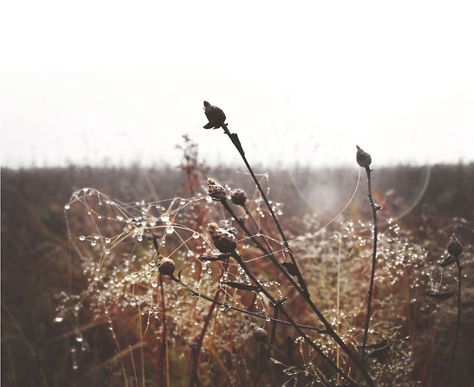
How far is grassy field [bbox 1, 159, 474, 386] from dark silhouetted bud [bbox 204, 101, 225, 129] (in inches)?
6.5

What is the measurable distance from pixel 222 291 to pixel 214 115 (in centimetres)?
54

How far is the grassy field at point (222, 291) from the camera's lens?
120cm

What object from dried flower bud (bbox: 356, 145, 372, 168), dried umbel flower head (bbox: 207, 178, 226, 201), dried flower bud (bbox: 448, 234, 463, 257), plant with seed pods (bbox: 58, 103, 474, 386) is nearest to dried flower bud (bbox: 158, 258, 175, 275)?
plant with seed pods (bbox: 58, 103, 474, 386)

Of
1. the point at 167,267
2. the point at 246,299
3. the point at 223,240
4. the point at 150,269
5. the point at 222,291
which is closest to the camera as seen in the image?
the point at 223,240

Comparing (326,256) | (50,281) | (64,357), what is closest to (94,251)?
→ (50,281)

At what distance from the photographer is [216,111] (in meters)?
0.71

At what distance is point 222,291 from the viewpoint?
1.14 m

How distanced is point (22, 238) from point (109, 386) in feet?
7.29

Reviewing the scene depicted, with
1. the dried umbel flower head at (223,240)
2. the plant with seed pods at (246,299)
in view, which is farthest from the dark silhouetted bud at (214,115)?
the dried umbel flower head at (223,240)

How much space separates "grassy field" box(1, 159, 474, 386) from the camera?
1197mm

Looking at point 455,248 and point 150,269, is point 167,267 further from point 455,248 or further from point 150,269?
point 455,248

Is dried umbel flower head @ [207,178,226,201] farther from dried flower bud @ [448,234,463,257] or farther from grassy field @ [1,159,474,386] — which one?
dried flower bud @ [448,234,463,257]

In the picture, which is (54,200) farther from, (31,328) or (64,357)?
(64,357)

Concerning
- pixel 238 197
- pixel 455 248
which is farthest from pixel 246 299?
pixel 238 197
